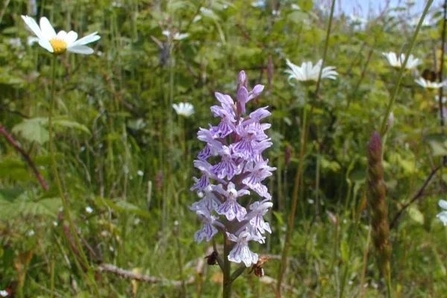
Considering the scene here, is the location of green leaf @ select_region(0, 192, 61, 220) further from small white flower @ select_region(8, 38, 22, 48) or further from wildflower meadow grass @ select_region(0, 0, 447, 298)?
small white flower @ select_region(8, 38, 22, 48)

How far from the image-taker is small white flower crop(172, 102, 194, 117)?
3030 mm

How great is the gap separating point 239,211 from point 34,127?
1.09 metres

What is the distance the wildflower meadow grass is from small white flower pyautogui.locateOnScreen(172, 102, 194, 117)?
0.05ft

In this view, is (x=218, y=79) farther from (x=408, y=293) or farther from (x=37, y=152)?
(x=408, y=293)

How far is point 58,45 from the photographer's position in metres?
1.50

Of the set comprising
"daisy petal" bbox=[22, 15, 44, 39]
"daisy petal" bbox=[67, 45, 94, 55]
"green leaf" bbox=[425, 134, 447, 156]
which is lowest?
"green leaf" bbox=[425, 134, 447, 156]

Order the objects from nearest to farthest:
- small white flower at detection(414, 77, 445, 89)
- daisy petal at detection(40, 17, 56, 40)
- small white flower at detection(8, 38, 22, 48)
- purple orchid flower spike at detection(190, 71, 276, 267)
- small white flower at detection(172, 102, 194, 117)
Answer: purple orchid flower spike at detection(190, 71, 276, 267) → daisy petal at detection(40, 17, 56, 40) → small white flower at detection(414, 77, 445, 89) → small white flower at detection(172, 102, 194, 117) → small white flower at detection(8, 38, 22, 48)

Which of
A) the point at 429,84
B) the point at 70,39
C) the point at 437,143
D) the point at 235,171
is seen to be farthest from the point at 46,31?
the point at 429,84

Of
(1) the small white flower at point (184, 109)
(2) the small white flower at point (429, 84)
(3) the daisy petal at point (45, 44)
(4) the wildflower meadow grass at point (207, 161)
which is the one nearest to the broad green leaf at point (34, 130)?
(4) the wildflower meadow grass at point (207, 161)

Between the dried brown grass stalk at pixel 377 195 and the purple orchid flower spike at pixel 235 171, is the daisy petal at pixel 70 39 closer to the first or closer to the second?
the purple orchid flower spike at pixel 235 171

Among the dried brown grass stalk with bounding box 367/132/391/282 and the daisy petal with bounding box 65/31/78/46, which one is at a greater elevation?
the daisy petal with bounding box 65/31/78/46

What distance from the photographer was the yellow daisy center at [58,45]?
1.46 meters

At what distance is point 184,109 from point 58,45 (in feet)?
5.27

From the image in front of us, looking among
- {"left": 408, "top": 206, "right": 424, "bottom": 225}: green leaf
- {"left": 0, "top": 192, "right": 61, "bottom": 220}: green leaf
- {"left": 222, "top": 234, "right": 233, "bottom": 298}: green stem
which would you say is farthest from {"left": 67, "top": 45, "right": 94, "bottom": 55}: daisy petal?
{"left": 408, "top": 206, "right": 424, "bottom": 225}: green leaf
